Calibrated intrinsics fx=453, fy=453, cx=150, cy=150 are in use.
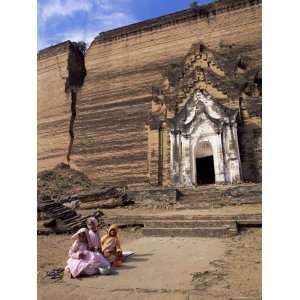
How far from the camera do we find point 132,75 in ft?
56.2

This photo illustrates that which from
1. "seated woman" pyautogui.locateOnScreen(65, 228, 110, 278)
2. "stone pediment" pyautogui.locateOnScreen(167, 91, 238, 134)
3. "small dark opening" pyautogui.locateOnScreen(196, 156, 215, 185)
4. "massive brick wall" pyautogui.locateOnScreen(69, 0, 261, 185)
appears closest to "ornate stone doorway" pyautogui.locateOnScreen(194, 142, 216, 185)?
"small dark opening" pyautogui.locateOnScreen(196, 156, 215, 185)

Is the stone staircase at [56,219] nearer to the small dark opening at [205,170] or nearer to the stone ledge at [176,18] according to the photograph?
the small dark opening at [205,170]

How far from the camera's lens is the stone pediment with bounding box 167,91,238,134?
1401cm

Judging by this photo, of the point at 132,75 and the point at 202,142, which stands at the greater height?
the point at 132,75

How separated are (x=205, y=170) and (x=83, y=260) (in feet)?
29.8

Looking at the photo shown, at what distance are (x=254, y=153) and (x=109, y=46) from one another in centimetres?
777

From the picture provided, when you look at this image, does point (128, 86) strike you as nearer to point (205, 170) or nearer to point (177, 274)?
point (205, 170)

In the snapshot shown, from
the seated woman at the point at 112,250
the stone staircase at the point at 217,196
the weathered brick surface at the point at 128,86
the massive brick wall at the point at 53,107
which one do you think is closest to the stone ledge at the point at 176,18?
the weathered brick surface at the point at 128,86

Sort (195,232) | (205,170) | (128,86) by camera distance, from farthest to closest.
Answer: (128,86) → (205,170) → (195,232)

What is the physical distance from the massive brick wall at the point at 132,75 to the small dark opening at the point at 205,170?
1847 mm

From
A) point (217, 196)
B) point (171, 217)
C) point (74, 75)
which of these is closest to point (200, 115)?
point (217, 196)
